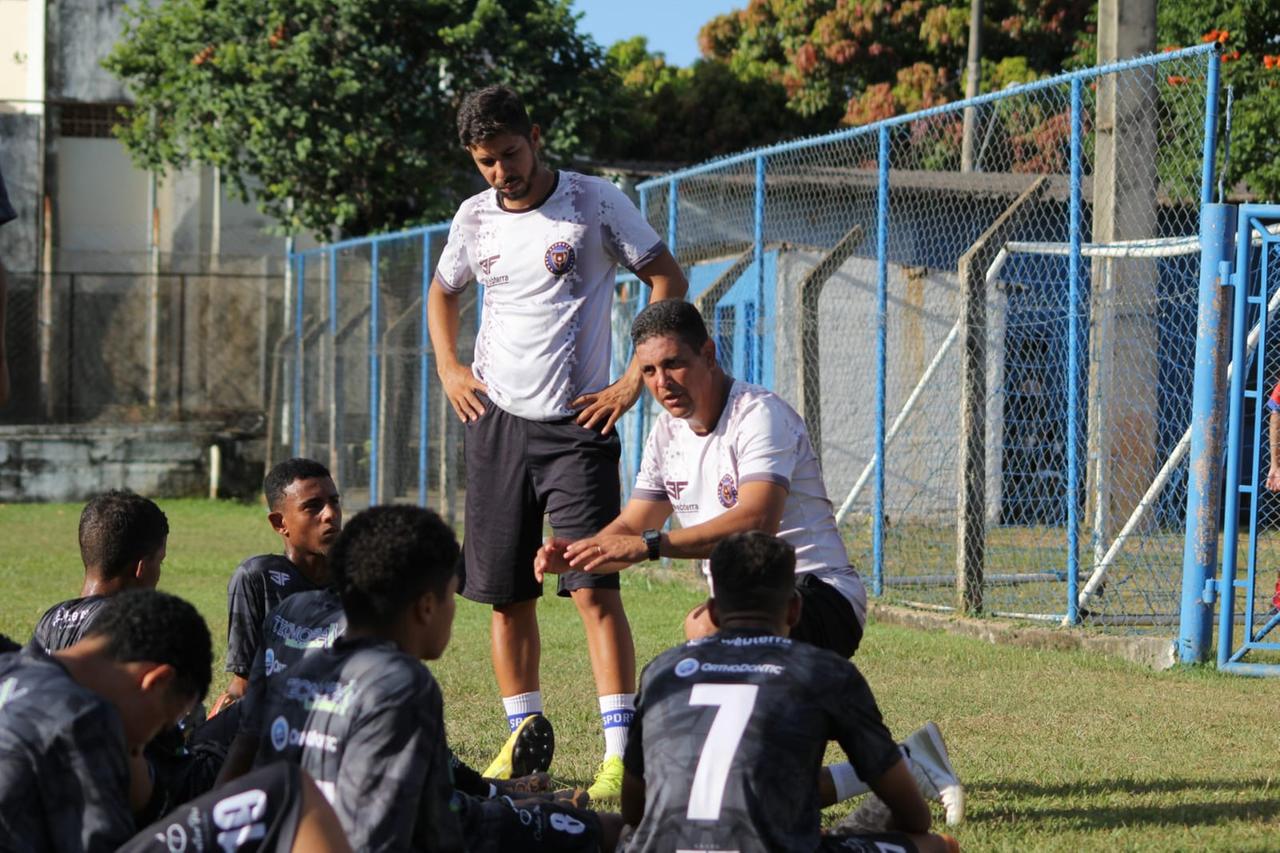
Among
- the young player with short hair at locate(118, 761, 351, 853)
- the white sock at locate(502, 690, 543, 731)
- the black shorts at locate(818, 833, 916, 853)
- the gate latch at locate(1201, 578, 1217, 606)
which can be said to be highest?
the young player with short hair at locate(118, 761, 351, 853)

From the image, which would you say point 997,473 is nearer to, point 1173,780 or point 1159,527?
point 1159,527

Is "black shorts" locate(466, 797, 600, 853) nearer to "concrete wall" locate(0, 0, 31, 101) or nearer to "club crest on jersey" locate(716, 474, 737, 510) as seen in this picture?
"club crest on jersey" locate(716, 474, 737, 510)

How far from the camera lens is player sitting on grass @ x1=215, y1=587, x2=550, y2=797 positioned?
3807 millimetres

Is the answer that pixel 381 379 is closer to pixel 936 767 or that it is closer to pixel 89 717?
pixel 936 767

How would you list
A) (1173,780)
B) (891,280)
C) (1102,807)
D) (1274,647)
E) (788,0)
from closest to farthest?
(1102,807), (1173,780), (1274,647), (891,280), (788,0)

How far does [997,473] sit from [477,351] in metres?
5.78

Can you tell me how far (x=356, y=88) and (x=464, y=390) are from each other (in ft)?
46.8

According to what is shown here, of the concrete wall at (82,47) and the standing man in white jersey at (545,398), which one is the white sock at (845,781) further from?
the concrete wall at (82,47)

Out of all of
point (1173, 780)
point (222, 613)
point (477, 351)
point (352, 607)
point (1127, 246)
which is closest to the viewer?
point (352, 607)

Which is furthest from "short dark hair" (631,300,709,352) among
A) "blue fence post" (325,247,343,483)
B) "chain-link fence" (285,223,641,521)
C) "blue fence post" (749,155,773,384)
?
"blue fence post" (325,247,343,483)

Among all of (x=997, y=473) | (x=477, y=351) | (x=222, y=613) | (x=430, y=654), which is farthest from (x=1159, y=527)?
(x=430, y=654)

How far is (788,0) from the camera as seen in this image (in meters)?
28.9

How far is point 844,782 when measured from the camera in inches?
184

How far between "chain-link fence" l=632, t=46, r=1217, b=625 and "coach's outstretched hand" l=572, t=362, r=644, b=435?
345 centimetres
